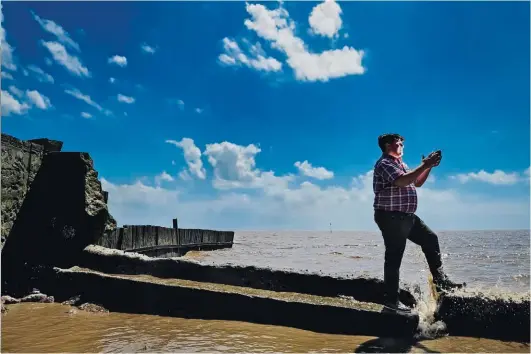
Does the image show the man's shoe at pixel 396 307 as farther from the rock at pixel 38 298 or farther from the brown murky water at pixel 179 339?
the rock at pixel 38 298

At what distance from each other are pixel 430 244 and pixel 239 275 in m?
2.65

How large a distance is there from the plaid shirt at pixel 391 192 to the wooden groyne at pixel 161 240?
527 cm

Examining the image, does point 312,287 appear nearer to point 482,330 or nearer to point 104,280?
point 482,330

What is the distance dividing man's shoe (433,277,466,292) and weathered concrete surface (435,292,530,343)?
0.20m

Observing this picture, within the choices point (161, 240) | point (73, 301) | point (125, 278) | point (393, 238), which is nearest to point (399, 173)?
point (393, 238)

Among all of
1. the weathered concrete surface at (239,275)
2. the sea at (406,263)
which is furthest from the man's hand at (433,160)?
the weathered concrete surface at (239,275)

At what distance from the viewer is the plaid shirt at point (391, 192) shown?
4.00m

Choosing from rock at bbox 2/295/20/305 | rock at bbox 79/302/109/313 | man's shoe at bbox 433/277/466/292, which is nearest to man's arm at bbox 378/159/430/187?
man's shoe at bbox 433/277/466/292

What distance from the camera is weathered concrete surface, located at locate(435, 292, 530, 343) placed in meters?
3.70

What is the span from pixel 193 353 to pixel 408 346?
1.88 metres

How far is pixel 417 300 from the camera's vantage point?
4.40 meters

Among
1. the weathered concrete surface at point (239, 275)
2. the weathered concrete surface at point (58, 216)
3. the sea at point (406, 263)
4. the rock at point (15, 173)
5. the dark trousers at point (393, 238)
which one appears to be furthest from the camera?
the sea at point (406, 263)

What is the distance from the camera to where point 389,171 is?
13.1ft

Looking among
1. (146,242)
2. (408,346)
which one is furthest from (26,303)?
(146,242)
